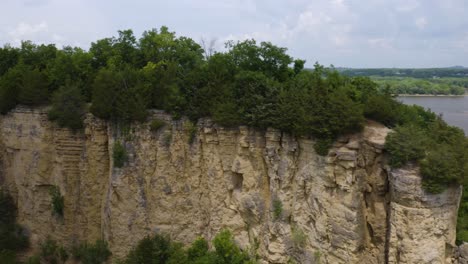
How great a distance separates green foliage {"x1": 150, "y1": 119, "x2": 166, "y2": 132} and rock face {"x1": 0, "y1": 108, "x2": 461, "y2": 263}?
8.3 inches

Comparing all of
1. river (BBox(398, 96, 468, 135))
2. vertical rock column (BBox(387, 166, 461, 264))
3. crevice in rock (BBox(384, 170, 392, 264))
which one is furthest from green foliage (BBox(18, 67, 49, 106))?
river (BBox(398, 96, 468, 135))

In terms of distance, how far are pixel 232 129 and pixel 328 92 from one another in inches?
189

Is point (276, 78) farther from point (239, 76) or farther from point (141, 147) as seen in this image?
point (141, 147)

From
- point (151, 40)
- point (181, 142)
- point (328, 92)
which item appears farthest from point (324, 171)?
point (151, 40)

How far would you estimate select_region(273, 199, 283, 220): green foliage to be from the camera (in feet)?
55.7

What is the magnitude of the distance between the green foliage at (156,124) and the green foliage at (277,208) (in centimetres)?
698

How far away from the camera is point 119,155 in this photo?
66.6 ft

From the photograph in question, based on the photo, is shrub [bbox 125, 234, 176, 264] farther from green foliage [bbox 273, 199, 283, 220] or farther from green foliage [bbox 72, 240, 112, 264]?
green foliage [bbox 273, 199, 283, 220]

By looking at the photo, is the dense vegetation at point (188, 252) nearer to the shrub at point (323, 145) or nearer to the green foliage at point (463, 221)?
the shrub at point (323, 145)

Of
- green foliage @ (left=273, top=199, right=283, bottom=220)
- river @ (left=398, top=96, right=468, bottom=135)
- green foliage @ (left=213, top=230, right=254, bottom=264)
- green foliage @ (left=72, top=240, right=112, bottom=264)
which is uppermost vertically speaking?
river @ (left=398, top=96, right=468, bottom=135)

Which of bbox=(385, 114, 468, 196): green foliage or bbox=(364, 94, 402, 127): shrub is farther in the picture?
bbox=(364, 94, 402, 127): shrub

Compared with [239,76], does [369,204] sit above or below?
below

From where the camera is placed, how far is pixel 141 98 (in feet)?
65.8

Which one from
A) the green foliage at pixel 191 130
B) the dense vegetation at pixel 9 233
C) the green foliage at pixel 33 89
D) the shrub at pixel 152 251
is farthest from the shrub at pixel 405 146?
the dense vegetation at pixel 9 233
